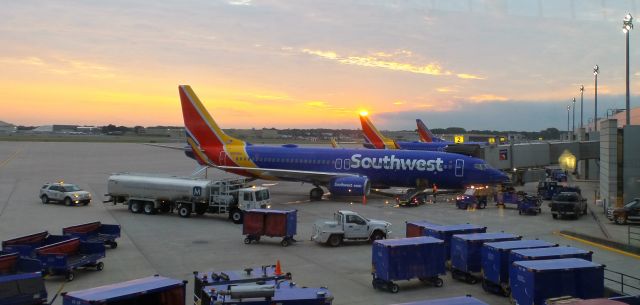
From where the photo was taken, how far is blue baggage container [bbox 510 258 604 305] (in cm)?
1452

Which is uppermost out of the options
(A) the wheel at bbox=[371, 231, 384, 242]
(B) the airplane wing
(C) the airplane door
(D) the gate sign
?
(C) the airplane door

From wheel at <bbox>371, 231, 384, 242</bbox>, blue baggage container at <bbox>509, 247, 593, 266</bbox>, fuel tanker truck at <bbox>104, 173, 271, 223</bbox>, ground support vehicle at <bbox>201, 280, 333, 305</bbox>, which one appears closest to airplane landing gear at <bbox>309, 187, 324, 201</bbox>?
fuel tanker truck at <bbox>104, 173, 271, 223</bbox>

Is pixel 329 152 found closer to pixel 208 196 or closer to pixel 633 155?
pixel 208 196

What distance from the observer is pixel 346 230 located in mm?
Result: 24594

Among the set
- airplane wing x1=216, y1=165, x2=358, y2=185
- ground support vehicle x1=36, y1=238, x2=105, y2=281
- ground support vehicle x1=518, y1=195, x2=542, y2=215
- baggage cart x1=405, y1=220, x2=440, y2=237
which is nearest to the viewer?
ground support vehicle x1=36, y1=238, x2=105, y2=281

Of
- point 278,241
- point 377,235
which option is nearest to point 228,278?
point 278,241

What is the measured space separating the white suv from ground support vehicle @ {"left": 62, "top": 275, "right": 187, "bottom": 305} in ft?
85.5

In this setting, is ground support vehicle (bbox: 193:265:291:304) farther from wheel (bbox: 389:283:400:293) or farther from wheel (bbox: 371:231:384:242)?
wheel (bbox: 371:231:384:242)

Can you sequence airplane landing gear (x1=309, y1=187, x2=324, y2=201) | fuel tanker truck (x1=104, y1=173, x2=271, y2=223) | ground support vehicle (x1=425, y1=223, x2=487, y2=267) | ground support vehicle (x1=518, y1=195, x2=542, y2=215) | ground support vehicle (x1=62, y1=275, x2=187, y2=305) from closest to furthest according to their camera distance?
ground support vehicle (x1=62, y1=275, x2=187, y2=305) < ground support vehicle (x1=425, y1=223, x2=487, y2=267) < fuel tanker truck (x1=104, y1=173, x2=271, y2=223) < ground support vehicle (x1=518, y1=195, x2=542, y2=215) < airplane landing gear (x1=309, y1=187, x2=324, y2=201)

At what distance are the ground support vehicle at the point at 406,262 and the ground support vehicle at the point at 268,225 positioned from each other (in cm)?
738

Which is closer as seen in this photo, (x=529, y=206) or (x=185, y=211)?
(x=185, y=211)

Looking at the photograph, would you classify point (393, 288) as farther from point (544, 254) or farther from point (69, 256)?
point (69, 256)

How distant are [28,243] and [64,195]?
17.6 m

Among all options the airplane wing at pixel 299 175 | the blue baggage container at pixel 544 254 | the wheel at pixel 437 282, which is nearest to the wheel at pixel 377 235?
the wheel at pixel 437 282
